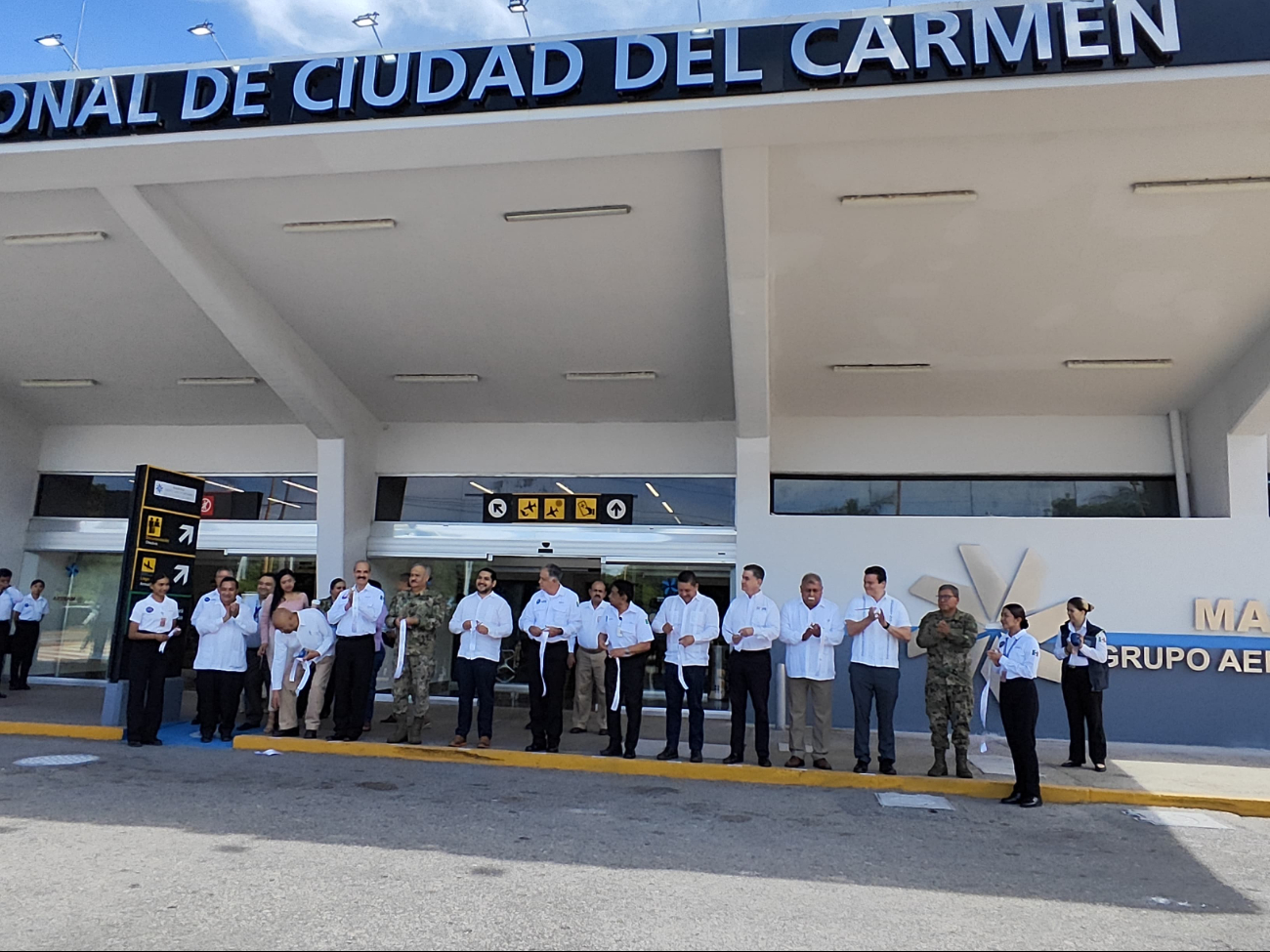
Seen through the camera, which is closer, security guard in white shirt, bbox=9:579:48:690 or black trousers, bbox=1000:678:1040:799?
black trousers, bbox=1000:678:1040:799

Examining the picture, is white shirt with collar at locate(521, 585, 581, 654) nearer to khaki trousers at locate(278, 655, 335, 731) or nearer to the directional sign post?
khaki trousers at locate(278, 655, 335, 731)

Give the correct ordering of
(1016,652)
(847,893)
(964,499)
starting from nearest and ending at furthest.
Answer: (847,893), (1016,652), (964,499)

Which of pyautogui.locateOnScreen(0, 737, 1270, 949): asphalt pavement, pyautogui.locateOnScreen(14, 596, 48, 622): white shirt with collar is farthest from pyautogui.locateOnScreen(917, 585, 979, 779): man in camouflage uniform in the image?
pyautogui.locateOnScreen(14, 596, 48, 622): white shirt with collar

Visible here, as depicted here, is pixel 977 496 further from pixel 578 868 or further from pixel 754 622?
pixel 578 868

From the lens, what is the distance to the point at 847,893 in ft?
14.4

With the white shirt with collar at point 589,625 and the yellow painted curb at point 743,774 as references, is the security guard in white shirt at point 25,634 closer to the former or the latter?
the yellow painted curb at point 743,774

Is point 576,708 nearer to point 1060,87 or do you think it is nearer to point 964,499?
point 964,499

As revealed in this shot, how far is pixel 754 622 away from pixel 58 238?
8435 millimetres

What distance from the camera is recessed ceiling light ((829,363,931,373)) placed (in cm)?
1101

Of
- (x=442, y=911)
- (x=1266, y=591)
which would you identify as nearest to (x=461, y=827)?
(x=442, y=911)

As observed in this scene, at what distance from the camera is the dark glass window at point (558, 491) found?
12539 mm

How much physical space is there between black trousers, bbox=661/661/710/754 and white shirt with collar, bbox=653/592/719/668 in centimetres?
7

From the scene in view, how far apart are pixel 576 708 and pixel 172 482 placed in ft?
17.1

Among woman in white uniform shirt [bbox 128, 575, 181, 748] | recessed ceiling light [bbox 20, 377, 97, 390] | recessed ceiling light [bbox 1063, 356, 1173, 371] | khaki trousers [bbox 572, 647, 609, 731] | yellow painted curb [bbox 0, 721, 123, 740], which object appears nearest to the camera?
woman in white uniform shirt [bbox 128, 575, 181, 748]
